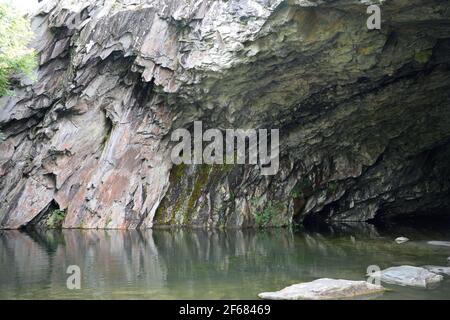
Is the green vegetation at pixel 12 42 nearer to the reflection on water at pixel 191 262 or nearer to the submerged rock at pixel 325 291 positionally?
the reflection on water at pixel 191 262

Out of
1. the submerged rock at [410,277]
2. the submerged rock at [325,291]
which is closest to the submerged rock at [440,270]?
the submerged rock at [410,277]

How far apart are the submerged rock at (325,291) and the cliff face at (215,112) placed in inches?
450

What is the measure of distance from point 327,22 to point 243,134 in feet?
29.8

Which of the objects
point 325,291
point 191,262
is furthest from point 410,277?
point 191,262

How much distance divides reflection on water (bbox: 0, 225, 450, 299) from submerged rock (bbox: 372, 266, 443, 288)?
0.24 meters

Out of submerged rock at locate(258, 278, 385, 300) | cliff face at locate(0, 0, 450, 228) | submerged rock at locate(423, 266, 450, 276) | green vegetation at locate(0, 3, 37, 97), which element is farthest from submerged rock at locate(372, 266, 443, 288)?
green vegetation at locate(0, 3, 37, 97)

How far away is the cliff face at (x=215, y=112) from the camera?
20.1 m

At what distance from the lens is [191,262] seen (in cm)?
1375

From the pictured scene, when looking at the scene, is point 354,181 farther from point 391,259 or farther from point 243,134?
point 391,259

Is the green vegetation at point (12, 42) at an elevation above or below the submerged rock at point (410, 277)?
above

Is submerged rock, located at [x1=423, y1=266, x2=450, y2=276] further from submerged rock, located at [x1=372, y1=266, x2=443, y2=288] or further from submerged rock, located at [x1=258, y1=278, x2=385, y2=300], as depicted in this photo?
submerged rock, located at [x1=258, y1=278, x2=385, y2=300]

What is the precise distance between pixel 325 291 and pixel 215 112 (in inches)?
657

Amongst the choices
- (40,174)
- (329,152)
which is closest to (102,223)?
(40,174)

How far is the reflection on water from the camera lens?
977cm
